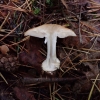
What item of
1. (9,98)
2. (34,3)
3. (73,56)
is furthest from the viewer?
(34,3)

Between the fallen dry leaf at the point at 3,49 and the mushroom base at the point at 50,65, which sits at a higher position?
the fallen dry leaf at the point at 3,49

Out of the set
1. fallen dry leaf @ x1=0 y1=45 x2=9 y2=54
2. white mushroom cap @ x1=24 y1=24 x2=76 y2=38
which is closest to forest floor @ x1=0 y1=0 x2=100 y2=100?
fallen dry leaf @ x1=0 y1=45 x2=9 y2=54

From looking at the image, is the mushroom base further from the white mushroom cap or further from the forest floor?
the white mushroom cap

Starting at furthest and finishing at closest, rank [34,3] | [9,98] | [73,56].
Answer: [34,3] < [73,56] < [9,98]

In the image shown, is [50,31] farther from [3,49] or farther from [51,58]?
[3,49]

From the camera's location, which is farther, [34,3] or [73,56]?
[34,3]

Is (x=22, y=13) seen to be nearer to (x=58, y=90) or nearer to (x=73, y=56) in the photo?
(x=73, y=56)

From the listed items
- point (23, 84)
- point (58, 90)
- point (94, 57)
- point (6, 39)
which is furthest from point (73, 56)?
point (6, 39)

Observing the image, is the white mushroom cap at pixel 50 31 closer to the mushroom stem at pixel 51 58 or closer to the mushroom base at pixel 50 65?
the mushroom stem at pixel 51 58

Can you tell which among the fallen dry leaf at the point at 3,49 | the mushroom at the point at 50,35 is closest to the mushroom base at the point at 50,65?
the mushroom at the point at 50,35
